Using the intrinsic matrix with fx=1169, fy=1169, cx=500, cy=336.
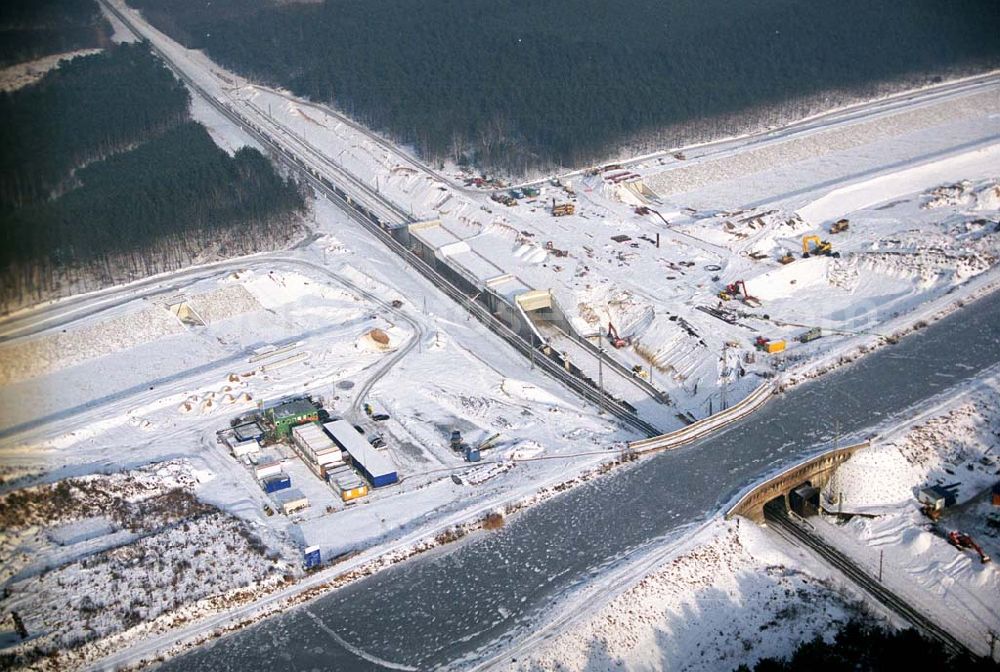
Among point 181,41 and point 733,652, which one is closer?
point 733,652

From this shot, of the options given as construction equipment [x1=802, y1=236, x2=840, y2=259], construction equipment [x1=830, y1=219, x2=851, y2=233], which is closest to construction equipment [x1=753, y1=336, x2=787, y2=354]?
construction equipment [x1=802, y1=236, x2=840, y2=259]

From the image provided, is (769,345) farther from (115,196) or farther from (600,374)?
(115,196)

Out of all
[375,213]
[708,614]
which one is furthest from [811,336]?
[375,213]

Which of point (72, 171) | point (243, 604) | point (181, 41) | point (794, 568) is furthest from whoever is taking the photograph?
point (181, 41)

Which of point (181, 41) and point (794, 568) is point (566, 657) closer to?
point (794, 568)

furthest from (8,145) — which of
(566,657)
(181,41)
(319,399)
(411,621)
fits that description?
(181,41)

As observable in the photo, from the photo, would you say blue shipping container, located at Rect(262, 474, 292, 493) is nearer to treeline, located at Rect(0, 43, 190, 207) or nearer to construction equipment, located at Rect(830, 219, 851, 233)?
treeline, located at Rect(0, 43, 190, 207)

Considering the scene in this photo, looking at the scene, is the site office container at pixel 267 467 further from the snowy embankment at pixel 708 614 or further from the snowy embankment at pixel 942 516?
the snowy embankment at pixel 942 516
